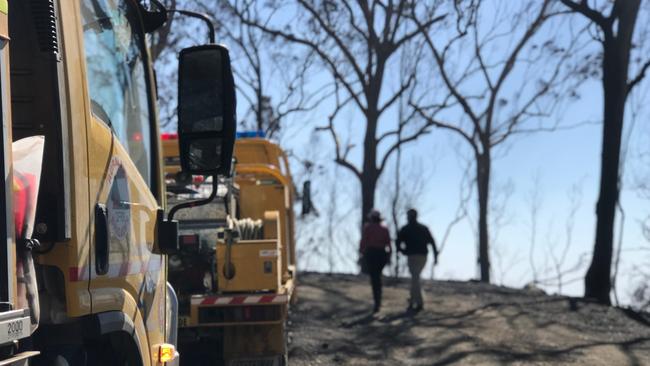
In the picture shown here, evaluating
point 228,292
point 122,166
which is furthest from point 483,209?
point 122,166

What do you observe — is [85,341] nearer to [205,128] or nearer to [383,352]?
[205,128]

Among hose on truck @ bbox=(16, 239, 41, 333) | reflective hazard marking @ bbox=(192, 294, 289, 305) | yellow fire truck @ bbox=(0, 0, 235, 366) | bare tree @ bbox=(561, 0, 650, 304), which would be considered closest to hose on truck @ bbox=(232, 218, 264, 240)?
reflective hazard marking @ bbox=(192, 294, 289, 305)

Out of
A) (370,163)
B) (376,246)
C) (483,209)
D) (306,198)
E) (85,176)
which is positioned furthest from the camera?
(483,209)

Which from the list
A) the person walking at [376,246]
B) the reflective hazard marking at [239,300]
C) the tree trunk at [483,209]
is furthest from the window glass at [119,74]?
the tree trunk at [483,209]

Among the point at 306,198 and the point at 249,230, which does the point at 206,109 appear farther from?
the point at 306,198

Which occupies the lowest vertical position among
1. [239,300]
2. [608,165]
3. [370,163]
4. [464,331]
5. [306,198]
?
[464,331]

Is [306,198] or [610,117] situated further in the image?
[610,117]

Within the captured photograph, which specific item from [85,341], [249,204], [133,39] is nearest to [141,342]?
[85,341]

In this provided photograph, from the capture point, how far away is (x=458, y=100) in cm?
2817

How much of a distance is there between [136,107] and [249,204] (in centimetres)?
537

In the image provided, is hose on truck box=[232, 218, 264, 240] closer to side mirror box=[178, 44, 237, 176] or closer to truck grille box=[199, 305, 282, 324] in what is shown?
truck grille box=[199, 305, 282, 324]

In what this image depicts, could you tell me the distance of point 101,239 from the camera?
3000 millimetres

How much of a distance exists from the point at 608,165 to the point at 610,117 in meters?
1.01

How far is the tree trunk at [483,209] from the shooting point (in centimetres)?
3034
